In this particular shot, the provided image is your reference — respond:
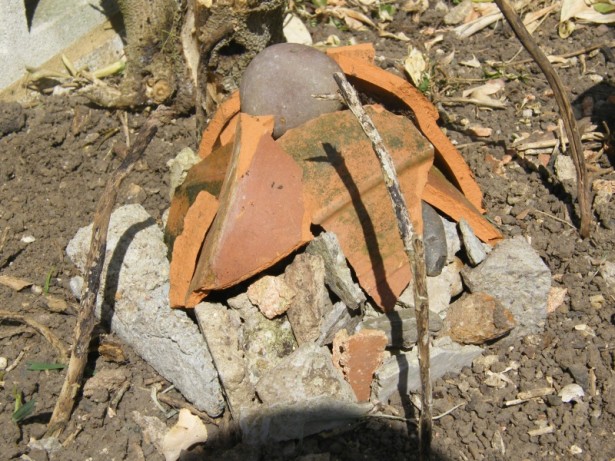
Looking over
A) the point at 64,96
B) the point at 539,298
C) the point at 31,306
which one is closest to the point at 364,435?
the point at 539,298

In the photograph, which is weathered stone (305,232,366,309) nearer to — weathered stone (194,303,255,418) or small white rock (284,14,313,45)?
weathered stone (194,303,255,418)

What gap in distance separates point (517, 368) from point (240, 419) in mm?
1137

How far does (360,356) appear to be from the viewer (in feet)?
9.16

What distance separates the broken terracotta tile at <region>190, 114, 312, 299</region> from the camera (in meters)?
2.69

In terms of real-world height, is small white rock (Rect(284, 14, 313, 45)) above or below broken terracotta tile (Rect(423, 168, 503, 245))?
above

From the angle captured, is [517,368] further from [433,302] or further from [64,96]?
[64,96]

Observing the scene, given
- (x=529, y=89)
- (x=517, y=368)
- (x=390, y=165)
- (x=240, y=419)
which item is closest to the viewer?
(x=390, y=165)

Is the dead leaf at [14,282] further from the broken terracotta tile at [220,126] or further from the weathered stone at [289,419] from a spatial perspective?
the weathered stone at [289,419]

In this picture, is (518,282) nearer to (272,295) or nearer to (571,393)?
(571,393)

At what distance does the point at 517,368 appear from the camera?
116 inches

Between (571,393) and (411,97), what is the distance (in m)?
1.35

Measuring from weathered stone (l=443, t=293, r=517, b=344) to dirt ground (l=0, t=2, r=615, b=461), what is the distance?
0.13 meters

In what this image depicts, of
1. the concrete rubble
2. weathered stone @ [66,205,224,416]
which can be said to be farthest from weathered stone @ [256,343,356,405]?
weathered stone @ [66,205,224,416]

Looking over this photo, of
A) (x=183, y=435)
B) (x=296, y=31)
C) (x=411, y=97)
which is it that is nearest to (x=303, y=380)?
(x=183, y=435)
